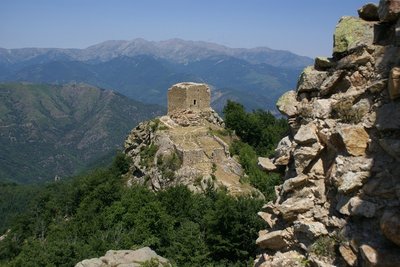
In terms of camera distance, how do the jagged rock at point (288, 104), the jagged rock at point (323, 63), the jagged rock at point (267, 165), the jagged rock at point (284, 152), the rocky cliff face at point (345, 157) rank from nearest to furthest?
the rocky cliff face at point (345, 157), the jagged rock at point (323, 63), the jagged rock at point (284, 152), the jagged rock at point (288, 104), the jagged rock at point (267, 165)

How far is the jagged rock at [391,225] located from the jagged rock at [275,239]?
3368 mm

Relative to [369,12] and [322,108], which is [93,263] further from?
[369,12]

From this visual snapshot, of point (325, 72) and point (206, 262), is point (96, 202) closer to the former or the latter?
point (206, 262)

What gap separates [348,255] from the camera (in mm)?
10539

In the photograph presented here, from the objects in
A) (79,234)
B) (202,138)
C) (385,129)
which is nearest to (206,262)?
(385,129)

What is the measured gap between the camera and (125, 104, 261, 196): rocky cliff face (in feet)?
146

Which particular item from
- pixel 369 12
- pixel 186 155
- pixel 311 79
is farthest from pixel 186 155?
pixel 369 12

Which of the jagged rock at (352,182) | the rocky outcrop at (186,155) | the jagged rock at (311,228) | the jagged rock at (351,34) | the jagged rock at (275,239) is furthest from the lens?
the rocky outcrop at (186,155)

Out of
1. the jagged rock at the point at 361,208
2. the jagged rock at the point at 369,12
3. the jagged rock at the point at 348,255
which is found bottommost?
→ the jagged rock at the point at 348,255

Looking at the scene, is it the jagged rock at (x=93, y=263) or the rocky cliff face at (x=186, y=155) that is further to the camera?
the rocky cliff face at (x=186, y=155)

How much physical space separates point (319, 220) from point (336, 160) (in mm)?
1657

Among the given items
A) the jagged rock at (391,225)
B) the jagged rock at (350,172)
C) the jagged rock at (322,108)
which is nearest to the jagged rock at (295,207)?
the jagged rock at (350,172)

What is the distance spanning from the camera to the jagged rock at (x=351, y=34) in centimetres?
1355

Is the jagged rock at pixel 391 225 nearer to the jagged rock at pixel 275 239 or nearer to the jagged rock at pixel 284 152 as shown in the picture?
the jagged rock at pixel 275 239
